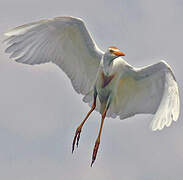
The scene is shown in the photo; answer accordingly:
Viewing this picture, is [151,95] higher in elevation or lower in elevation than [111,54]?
lower

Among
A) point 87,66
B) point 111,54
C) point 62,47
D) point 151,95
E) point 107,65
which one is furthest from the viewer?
point 87,66

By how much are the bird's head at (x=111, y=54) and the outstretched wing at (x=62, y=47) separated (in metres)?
1.54

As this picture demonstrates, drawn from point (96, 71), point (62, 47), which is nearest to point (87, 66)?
point (96, 71)

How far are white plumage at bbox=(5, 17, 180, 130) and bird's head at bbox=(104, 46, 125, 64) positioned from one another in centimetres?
38

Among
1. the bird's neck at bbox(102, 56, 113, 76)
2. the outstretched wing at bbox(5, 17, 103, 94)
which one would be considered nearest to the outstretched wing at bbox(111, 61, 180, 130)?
the bird's neck at bbox(102, 56, 113, 76)

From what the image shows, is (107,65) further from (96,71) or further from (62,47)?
(62,47)

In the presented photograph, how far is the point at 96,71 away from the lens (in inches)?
1626

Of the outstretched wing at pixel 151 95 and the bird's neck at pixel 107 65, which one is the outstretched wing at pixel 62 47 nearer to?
the bird's neck at pixel 107 65

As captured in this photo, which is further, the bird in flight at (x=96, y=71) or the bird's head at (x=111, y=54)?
the bird in flight at (x=96, y=71)

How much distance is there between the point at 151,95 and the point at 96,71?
262 cm

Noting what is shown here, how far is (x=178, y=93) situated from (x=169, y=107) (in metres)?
0.79

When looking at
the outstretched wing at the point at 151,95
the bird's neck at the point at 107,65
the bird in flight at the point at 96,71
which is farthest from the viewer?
the bird in flight at the point at 96,71

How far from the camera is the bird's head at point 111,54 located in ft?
125

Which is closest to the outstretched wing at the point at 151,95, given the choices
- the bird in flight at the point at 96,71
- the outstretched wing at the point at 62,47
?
the bird in flight at the point at 96,71
